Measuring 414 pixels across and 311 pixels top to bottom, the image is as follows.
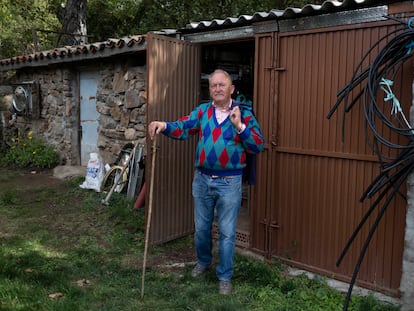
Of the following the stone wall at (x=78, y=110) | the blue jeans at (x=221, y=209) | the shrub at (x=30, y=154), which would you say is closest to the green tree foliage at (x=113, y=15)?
the stone wall at (x=78, y=110)

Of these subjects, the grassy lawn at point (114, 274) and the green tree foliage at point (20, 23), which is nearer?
the grassy lawn at point (114, 274)

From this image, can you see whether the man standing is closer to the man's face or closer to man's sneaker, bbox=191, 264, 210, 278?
the man's face

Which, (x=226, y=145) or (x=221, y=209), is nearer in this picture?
(x=226, y=145)

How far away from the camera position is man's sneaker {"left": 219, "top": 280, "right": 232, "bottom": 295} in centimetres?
368

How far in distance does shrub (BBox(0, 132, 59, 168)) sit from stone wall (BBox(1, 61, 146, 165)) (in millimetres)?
151

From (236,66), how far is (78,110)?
11.3 ft

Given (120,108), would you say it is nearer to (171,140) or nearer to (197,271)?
(171,140)

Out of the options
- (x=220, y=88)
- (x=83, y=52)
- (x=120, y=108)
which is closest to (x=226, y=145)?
(x=220, y=88)

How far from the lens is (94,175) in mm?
7133

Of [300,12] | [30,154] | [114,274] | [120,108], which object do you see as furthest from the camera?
[30,154]

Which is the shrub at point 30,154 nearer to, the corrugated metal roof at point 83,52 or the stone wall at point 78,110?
the stone wall at point 78,110

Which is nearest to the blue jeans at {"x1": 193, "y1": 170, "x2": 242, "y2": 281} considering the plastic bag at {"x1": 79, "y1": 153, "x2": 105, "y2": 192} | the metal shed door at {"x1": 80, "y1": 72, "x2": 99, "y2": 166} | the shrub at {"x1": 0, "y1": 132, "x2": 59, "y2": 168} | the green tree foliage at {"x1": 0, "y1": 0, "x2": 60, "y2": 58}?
the plastic bag at {"x1": 79, "y1": 153, "x2": 105, "y2": 192}

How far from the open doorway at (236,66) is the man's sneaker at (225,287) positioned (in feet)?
5.38

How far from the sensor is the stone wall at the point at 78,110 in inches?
263
